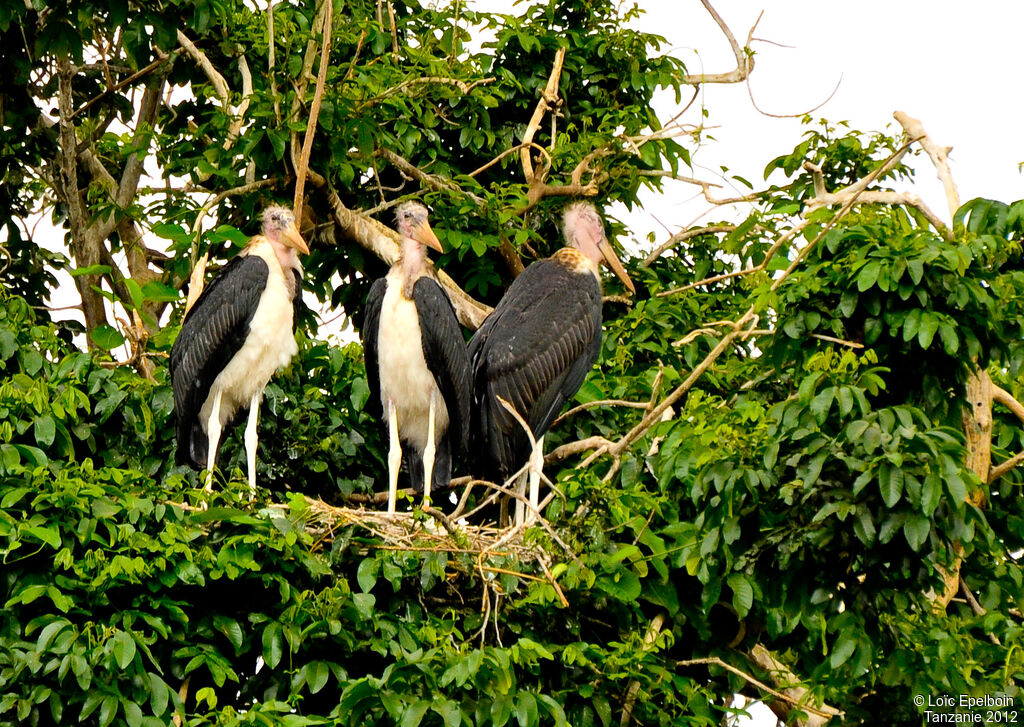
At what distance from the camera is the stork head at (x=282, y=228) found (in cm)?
742

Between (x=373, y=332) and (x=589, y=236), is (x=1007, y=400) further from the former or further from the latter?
(x=373, y=332)

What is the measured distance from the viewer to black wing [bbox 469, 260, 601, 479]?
7.11 meters

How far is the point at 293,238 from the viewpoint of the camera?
24.4ft

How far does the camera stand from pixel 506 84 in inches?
340

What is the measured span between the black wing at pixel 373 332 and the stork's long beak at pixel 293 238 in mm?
386

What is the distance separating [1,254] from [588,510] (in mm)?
3824

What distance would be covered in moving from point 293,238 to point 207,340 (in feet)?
2.18

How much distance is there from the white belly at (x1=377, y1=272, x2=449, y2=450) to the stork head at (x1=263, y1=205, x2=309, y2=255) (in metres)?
0.46

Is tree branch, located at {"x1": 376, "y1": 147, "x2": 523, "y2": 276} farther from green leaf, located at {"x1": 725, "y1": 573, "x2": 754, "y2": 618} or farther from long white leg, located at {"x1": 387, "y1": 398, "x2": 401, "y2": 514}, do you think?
green leaf, located at {"x1": 725, "y1": 573, "x2": 754, "y2": 618}

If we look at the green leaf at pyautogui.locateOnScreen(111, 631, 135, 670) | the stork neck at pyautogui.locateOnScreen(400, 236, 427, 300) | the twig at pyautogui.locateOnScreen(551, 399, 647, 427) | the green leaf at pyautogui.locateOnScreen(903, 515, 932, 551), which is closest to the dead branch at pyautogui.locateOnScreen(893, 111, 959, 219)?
the twig at pyautogui.locateOnScreen(551, 399, 647, 427)

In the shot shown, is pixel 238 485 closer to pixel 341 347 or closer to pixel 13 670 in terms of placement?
pixel 13 670

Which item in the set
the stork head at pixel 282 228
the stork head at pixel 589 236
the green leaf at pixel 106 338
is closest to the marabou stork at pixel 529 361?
the stork head at pixel 589 236

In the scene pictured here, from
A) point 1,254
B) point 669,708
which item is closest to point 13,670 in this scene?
point 669,708

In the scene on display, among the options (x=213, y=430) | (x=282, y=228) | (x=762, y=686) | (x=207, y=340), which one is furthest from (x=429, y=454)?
(x=762, y=686)
